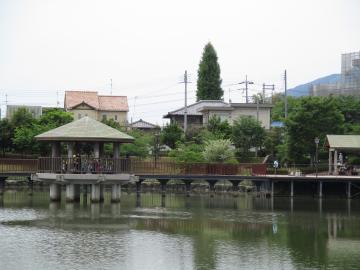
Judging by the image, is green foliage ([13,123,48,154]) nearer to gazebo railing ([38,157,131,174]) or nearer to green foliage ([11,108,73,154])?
green foliage ([11,108,73,154])

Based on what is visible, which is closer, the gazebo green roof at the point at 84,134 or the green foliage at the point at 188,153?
the gazebo green roof at the point at 84,134

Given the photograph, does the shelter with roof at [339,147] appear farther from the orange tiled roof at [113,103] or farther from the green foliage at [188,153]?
the orange tiled roof at [113,103]

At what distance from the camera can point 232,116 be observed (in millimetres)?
90438

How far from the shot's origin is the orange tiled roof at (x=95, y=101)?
96.2 metres

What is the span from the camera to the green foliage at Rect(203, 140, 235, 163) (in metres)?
66.4

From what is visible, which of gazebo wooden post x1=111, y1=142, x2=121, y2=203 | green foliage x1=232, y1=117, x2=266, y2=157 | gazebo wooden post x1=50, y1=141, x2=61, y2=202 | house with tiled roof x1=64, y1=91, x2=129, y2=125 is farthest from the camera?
house with tiled roof x1=64, y1=91, x2=129, y2=125

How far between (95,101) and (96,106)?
1277mm

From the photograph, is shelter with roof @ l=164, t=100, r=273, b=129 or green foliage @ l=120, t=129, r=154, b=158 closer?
green foliage @ l=120, t=129, r=154, b=158

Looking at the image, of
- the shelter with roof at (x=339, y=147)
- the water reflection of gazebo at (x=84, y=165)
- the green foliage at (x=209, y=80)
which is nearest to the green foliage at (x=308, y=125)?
the shelter with roof at (x=339, y=147)

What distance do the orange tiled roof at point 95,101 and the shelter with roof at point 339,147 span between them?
43.4 metres

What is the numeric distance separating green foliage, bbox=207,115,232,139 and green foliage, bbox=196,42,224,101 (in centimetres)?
2403

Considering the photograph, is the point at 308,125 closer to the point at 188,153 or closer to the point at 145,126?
the point at 188,153

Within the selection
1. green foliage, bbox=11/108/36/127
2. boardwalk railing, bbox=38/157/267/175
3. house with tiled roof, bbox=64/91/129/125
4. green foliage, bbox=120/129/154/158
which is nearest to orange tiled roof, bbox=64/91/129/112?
house with tiled roof, bbox=64/91/129/125

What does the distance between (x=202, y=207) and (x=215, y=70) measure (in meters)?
61.6
